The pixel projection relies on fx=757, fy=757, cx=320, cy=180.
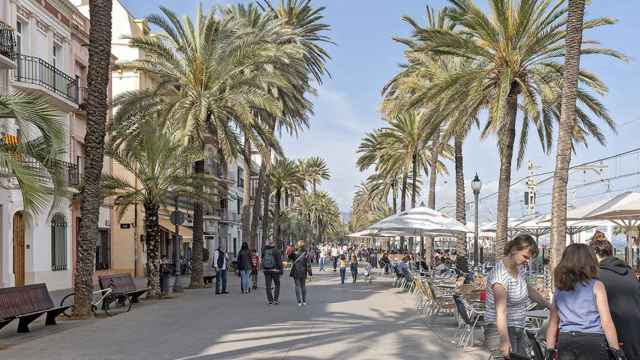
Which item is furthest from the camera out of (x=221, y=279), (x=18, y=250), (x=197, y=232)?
(x=197, y=232)

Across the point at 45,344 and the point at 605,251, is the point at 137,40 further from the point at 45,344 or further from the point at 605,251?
the point at 605,251

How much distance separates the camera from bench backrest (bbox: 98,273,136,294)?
1819 centimetres

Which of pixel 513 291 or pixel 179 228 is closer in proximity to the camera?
pixel 513 291

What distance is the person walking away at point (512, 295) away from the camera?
619cm

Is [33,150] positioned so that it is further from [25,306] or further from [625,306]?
[625,306]

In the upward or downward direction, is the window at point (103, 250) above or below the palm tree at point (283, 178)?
below

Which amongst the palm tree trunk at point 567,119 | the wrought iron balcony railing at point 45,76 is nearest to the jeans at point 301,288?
the palm tree trunk at point 567,119

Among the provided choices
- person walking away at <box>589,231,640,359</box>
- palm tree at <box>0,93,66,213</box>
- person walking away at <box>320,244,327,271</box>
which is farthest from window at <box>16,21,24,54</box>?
person walking away at <box>320,244,327,271</box>

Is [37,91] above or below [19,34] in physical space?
below

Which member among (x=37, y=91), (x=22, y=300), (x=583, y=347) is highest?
(x=37, y=91)

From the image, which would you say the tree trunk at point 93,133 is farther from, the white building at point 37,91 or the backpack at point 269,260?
the white building at point 37,91

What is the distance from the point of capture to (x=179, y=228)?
1785 inches

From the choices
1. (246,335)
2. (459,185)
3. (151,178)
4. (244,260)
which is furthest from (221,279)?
(246,335)

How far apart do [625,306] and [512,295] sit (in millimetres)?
900
